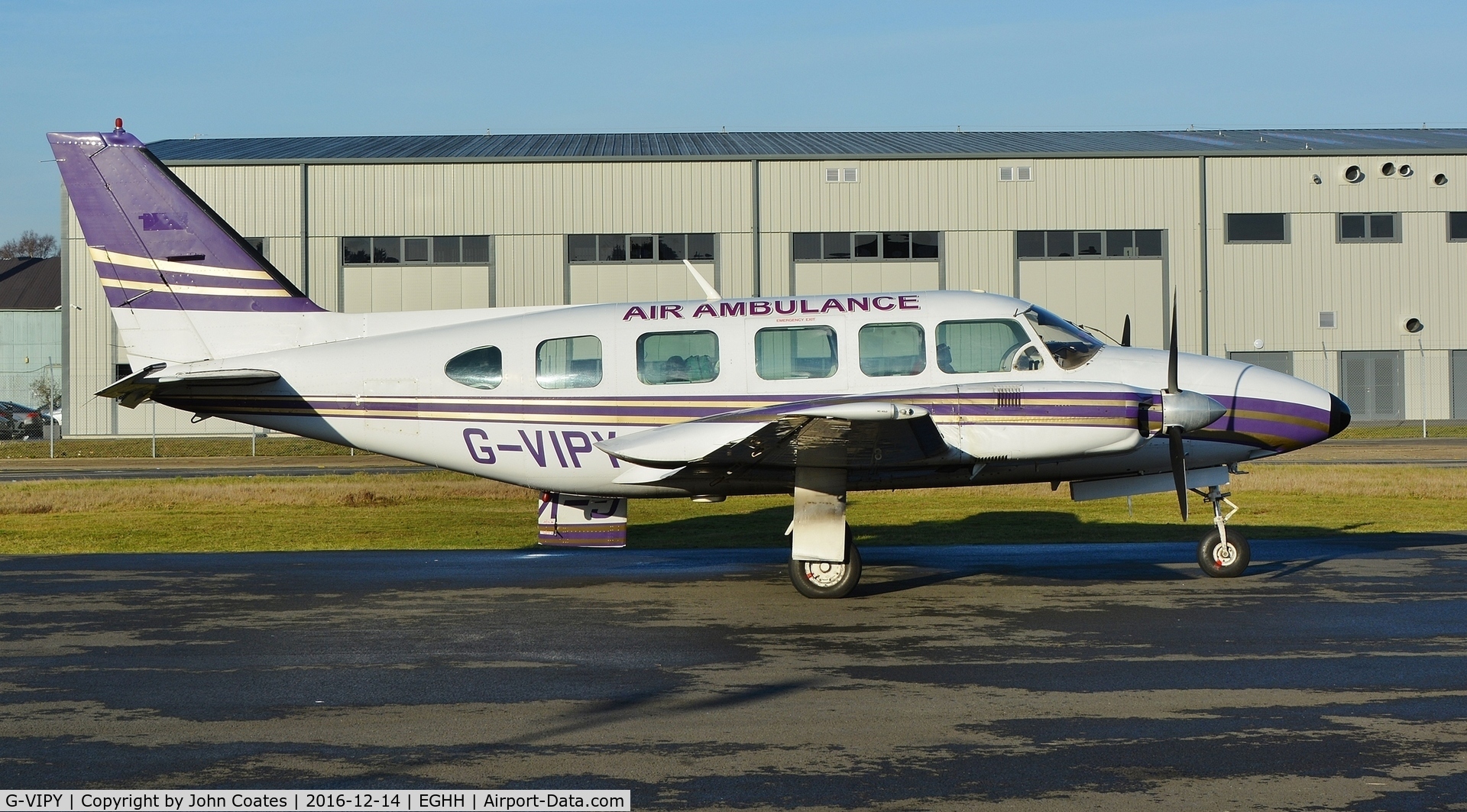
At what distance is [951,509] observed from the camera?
21219mm

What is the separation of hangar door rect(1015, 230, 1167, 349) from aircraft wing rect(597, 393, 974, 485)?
110ft

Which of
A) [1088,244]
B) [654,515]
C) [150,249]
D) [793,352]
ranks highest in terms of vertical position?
[1088,244]

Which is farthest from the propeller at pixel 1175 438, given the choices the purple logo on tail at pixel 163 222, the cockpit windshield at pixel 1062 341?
the purple logo on tail at pixel 163 222

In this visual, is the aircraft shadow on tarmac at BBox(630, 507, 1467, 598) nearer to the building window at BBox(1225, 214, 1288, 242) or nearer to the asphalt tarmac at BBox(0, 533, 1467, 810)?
the asphalt tarmac at BBox(0, 533, 1467, 810)

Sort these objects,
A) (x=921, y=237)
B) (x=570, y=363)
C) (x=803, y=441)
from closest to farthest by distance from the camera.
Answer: (x=803, y=441) < (x=570, y=363) < (x=921, y=237)

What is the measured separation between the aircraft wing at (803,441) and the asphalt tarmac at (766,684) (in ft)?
4.38

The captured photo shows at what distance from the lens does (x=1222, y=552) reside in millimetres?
12906

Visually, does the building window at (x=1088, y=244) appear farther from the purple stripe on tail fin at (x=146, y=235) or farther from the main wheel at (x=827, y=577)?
the purple stripe on tail fin at (x=146, y=235)

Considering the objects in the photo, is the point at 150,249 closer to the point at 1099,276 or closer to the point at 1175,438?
the point at 1175,438

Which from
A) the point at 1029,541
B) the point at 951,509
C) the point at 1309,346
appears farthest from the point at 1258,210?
the point at 1029,541

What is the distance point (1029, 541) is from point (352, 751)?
1205cm

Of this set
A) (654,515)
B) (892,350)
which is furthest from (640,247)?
(892,350)

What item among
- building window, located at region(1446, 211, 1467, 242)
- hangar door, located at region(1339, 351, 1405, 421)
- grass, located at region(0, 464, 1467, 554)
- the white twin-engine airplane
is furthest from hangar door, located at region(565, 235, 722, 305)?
the white twin-engine airplane

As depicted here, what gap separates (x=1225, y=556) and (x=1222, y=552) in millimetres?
54
